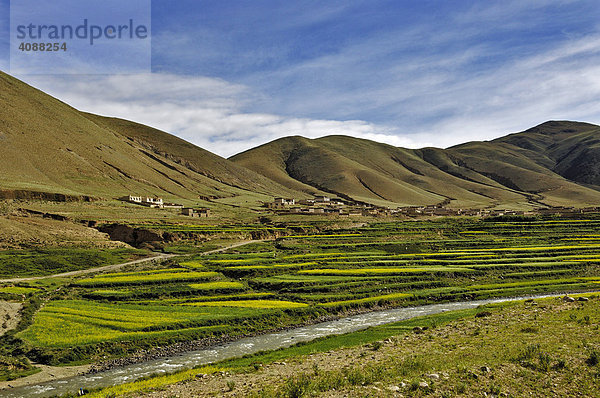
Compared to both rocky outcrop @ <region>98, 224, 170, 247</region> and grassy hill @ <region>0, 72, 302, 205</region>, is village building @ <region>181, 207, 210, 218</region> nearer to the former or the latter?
grassy hill @ <region>0, 72, 302, 205</region>

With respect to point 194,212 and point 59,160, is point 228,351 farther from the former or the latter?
point 59,160

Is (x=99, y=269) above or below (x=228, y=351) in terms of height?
above

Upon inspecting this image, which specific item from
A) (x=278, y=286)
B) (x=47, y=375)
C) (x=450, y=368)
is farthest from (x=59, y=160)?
(x=450, y=368)

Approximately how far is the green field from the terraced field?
116mm

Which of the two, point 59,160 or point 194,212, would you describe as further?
point 59,160

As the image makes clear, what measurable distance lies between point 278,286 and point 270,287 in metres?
0.96

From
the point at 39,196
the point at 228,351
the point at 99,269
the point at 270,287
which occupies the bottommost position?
the point at 228,351

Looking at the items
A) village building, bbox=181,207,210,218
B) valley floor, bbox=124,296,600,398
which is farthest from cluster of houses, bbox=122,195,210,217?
valley floor, bbox=124,296,600,398

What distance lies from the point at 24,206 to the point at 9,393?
8695 cm

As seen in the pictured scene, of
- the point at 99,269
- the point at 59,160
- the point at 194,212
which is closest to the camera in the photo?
the point at 99,269

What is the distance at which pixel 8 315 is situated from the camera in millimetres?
35500

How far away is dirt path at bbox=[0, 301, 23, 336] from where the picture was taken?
107ft

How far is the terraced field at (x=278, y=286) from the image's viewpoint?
107ft

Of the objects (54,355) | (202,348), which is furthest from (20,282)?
(202,348)
